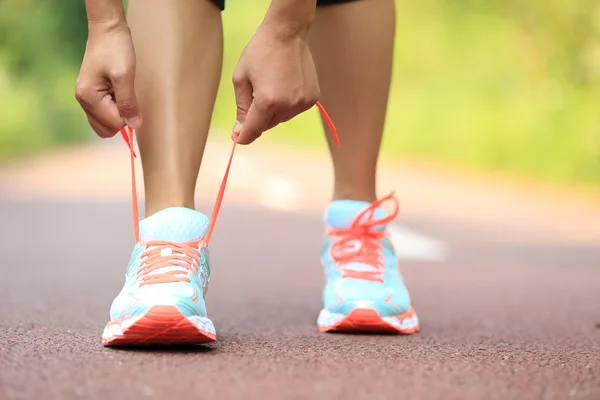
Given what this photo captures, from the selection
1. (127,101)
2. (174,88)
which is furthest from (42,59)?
(127,101)

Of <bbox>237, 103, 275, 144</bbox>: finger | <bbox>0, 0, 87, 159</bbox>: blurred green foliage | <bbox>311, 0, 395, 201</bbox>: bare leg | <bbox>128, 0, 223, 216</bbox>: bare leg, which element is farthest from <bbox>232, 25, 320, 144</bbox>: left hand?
<bbox>0, 0, 87, 159</bbox>: blurred green foliage

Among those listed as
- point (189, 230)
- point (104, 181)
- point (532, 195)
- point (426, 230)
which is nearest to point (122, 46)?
point (189, 230)

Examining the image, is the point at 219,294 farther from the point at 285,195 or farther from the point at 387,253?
the point at 285,195

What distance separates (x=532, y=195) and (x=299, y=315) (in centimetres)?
633

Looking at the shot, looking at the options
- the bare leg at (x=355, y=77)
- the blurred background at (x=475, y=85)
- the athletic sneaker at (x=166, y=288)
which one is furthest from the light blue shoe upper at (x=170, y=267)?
the blurred background at (x=475, y=85)

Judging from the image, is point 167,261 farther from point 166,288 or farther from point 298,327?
point 298,327

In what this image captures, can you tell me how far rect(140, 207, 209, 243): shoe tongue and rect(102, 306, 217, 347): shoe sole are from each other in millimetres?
208

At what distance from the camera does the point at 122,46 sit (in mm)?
1891

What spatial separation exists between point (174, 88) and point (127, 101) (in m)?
0.15

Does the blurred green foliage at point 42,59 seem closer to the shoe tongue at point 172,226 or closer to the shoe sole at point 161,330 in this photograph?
the shoe tongue at point 172,226

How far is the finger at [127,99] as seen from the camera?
72.8 inches

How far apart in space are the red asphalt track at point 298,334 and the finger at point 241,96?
0.42 meters

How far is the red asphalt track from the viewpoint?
146cm

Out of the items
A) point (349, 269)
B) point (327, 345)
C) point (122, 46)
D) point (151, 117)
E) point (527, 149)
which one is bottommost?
point (327, 345)
